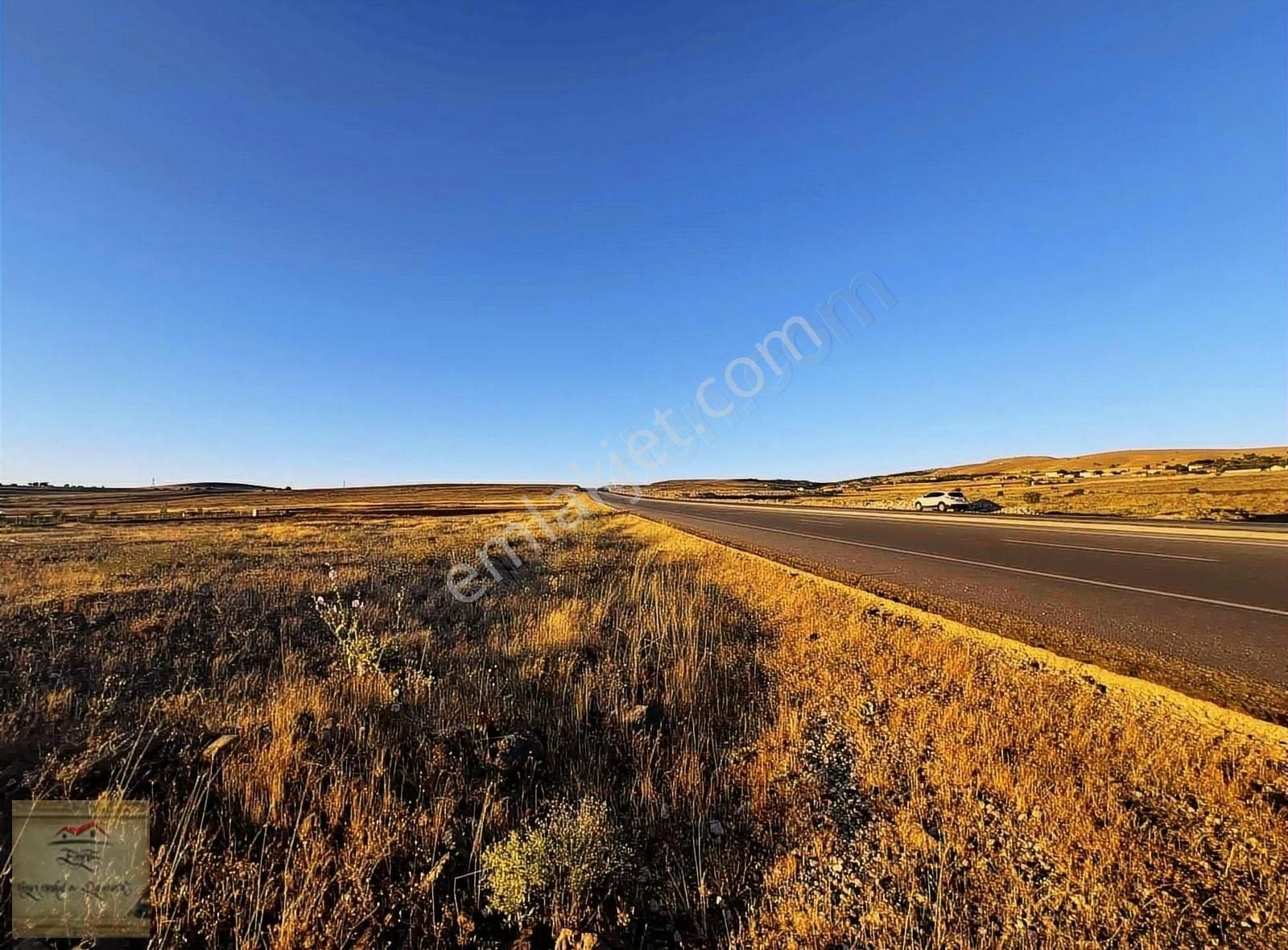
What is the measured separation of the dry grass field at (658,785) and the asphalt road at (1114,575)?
2.28 meters

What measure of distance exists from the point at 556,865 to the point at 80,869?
2846 mm

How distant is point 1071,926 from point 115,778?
621 centimetres

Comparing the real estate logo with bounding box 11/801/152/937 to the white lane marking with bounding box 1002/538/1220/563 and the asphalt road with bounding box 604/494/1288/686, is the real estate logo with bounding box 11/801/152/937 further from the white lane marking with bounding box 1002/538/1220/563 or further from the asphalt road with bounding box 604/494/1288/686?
the white lane marking with bounding box 1002/538/1220/563

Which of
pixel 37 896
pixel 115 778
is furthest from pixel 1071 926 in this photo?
pixel 115 778

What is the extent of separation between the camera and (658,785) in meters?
4.22

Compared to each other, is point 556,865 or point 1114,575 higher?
point 1114,575

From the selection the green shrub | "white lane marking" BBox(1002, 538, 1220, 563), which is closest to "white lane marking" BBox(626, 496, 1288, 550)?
"white lane marking" BBox(1002, 538, 1220, 563)

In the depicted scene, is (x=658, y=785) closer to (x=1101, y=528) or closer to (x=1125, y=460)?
(x=1101, y=528)

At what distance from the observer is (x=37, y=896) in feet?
10.1

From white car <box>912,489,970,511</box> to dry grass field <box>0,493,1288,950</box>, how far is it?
116 feet

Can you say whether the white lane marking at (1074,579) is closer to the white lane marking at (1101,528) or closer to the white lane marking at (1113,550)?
the white lane marking at (1113,550)

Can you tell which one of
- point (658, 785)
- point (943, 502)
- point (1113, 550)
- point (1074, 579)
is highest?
point (943, 502)

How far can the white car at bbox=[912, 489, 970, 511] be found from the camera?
38031 millimetres

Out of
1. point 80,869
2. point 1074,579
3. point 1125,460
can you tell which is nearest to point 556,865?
point 80,869
